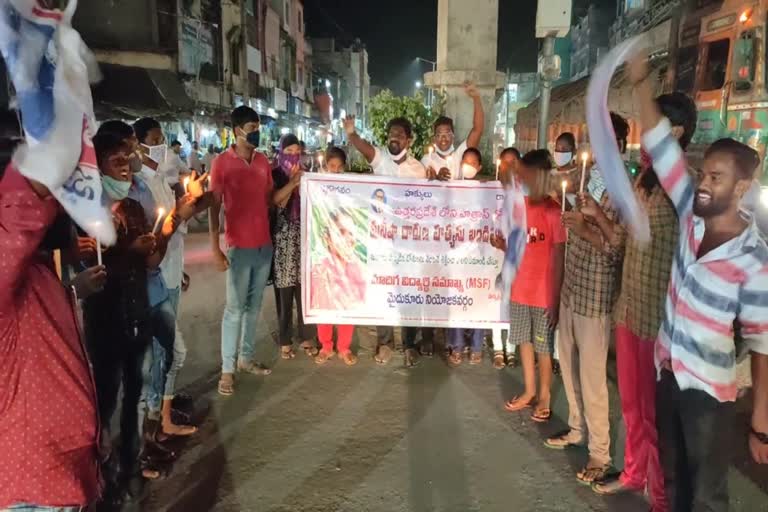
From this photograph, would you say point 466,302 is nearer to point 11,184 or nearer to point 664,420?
point 664,420

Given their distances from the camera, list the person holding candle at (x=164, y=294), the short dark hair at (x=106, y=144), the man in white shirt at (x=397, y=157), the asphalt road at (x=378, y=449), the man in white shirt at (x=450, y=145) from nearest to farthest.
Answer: the short dark hair at (x=106, y=144) < the asphalt road at (x=378, y=449) < the person holding candle at (x=164, y=294) < the man in white shirt at (x=397, y=157) < the man in white shirt at (x=450, y=145)

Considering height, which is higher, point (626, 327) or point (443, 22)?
point (443, 22)

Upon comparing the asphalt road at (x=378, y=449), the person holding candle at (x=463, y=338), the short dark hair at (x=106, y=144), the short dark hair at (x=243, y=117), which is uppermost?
the short dark hair at (x=243, y=117)

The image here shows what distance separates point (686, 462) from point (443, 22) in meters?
7.16

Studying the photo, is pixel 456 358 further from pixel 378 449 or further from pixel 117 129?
pixel 117 129

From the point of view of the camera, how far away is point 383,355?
559cm

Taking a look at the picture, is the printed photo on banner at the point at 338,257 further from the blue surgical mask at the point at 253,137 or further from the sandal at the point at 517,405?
the sandal at the point at 517,405

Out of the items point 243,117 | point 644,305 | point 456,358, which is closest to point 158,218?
point 243,117

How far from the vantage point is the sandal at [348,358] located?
5.48 metres

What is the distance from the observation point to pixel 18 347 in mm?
1923

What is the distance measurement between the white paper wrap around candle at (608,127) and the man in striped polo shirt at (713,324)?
5.1 inches

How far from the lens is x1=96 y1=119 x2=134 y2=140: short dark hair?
307cm

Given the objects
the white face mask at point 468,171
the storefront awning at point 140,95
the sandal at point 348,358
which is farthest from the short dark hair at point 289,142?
→ the storefront awning at point 140,95

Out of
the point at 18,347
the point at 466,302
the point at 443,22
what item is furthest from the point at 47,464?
the point at 443,22
